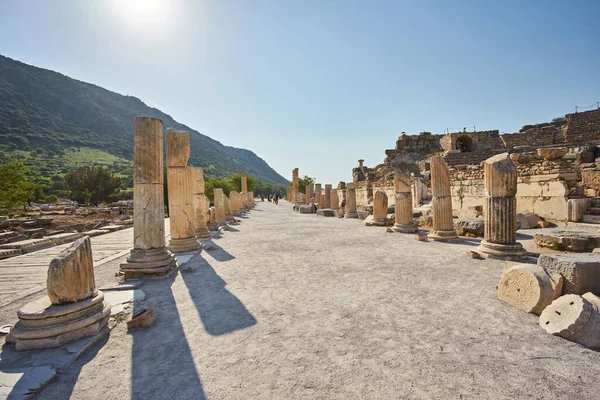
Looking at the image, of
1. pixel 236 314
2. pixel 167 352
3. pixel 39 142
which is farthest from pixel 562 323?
pixel 39 142

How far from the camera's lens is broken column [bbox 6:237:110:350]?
9.27ft

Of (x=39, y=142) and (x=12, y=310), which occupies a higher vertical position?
(x=39, y=142)

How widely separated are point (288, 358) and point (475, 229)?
8392 millimetres

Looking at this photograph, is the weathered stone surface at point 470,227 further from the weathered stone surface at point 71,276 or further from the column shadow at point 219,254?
the weathered stone surface at point 71,276

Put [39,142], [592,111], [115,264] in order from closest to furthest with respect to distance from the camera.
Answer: [115,264]
[592,111]
[39,142]

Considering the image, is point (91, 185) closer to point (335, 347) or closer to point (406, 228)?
point (406, 228)

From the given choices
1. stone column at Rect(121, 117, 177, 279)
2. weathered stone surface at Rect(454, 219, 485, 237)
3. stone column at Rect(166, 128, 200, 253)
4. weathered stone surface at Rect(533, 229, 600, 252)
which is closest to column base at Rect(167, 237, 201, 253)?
stone column at Rect(166, 128, 200, 253)

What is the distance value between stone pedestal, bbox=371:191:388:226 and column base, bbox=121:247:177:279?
346 inches

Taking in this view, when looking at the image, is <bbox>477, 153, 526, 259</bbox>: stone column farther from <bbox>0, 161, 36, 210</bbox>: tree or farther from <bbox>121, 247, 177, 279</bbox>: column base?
<bbox>0, 161, 36, 210</bbox>: tree

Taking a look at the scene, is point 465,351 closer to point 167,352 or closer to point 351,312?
point 351,312

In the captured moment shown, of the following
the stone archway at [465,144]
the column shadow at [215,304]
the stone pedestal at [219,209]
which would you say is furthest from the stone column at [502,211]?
the stone archway at [465,144]

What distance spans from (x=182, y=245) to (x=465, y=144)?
29191 mm

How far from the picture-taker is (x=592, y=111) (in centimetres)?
2103

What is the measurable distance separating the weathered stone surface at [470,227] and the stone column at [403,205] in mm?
1444
